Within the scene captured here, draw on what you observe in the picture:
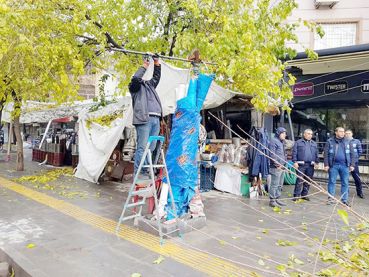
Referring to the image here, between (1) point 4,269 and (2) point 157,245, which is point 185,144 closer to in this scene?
(2) point 157,245

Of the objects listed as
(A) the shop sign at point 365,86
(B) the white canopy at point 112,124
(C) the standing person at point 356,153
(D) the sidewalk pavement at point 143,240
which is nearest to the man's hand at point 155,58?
(B) the white canopy at point 112,124

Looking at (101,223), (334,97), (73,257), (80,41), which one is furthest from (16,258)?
(334,97)

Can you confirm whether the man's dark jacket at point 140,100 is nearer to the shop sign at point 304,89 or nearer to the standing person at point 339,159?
the standing person at point 339,159

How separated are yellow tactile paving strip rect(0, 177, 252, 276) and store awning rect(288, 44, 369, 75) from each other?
276 inches

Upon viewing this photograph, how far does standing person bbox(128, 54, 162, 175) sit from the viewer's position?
580 centimetres

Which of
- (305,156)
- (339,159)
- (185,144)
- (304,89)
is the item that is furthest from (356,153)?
(185,144)

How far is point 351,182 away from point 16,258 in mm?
9603

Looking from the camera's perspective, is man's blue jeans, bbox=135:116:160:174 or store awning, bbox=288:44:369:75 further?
store awning, bbox=288:44:369:75

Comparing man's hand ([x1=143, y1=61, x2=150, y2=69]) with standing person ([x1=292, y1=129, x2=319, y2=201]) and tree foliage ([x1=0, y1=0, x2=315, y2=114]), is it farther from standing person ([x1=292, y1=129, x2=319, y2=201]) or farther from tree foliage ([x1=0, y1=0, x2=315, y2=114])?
standing person ([x1=292, y1=129, x2=319, y2=201])

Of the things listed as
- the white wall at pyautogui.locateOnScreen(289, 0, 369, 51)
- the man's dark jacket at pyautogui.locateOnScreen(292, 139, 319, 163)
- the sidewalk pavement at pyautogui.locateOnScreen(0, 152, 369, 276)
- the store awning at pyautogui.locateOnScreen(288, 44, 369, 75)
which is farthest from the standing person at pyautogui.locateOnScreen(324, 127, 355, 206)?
the white wall at pyautogui.locateOnScreen(289, 0, 369, 51)

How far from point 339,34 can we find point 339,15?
2.15 ft

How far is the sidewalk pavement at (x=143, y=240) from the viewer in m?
4.04

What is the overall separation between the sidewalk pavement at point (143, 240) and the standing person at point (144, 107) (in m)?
1.47

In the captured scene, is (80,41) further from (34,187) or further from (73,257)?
(73,257)
